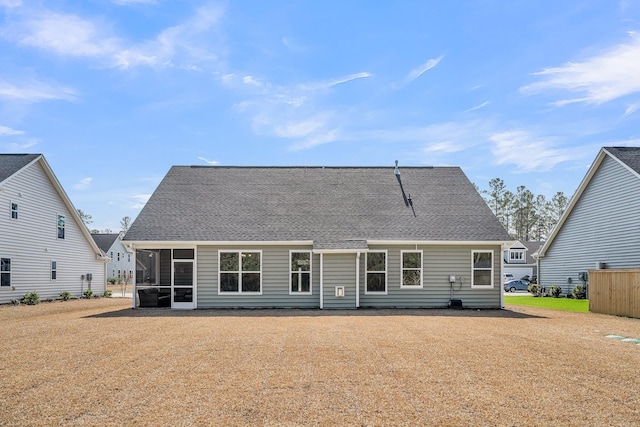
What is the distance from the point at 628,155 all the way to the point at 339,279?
584 inches

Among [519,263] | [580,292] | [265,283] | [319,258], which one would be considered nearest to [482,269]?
[319,258]

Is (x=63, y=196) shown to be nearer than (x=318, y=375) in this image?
No

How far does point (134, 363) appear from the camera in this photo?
27.7 ft

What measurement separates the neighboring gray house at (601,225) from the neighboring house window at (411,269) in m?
10.0

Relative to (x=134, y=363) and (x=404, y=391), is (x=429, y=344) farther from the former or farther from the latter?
(x=134, y=363)

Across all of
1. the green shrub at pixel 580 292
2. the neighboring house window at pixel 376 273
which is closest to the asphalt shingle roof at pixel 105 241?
the neighboring house window at pixel 376 273

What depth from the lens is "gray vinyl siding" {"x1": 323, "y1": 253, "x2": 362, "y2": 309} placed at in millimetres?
18141

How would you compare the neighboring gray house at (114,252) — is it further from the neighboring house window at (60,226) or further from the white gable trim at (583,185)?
the white gable trim at (583,185)

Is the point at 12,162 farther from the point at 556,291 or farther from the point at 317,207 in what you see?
the point at 556,291

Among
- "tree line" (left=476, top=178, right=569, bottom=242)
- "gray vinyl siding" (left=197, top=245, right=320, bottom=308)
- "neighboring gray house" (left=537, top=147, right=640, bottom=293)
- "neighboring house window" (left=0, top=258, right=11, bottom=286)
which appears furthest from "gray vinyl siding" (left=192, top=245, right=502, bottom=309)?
"tree line" (left=476, top=178, right=569, bottom=242)

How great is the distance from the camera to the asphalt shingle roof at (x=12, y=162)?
22.3 meters

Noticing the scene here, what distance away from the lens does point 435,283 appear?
61.0 ft

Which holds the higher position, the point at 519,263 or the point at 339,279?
the point at 339,279

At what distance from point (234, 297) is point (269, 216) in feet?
11.6
